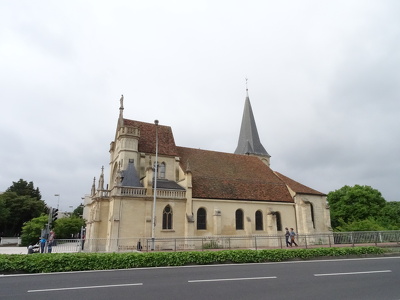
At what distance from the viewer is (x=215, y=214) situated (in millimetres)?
29578

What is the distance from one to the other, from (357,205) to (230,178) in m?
31.6

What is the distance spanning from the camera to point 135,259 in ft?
52.0

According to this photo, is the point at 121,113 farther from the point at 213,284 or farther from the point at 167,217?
the point at 213,284

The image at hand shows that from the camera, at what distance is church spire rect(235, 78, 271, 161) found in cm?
4865

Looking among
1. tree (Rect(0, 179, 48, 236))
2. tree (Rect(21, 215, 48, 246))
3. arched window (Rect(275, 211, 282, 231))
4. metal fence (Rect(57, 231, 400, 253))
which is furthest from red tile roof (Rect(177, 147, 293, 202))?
tree (Rect(0, 179, 48, 236))

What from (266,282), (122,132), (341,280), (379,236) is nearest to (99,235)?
(122,132)

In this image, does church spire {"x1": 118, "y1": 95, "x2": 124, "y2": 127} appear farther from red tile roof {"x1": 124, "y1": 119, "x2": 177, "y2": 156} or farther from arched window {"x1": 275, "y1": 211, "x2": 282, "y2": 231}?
arched window {"x1": 275, "y1": 211, "x2": 282, "y2": 231}

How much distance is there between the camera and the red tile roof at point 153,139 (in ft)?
108

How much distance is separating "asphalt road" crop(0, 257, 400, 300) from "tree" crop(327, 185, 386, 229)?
40714 mm

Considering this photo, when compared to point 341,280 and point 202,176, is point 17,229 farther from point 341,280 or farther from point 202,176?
point 341,280

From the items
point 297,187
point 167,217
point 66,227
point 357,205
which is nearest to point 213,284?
point 167,217

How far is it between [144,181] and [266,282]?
20.4 m

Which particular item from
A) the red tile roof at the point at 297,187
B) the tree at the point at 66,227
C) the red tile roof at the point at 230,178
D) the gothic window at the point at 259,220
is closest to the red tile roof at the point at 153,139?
the red tile roof at the point at 230,178

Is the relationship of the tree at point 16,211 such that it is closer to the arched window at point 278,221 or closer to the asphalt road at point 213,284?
the arched window at point 278,221
